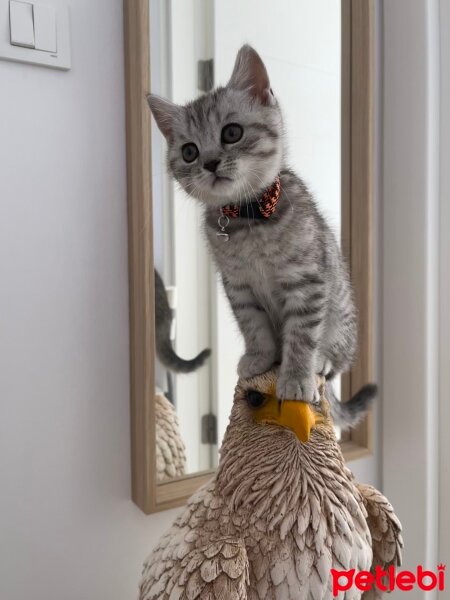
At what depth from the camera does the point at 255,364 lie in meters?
0.63

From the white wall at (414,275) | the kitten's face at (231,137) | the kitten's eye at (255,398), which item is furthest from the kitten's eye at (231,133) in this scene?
the white wall at (414,275)

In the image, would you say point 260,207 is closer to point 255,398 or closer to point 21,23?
point 255,398

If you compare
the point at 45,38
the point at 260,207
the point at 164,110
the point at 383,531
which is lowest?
the point at 383,531

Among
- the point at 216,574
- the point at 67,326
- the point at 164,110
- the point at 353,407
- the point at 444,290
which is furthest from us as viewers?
the point at 444,290

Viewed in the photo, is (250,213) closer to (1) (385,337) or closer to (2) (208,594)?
(2) (208,594)

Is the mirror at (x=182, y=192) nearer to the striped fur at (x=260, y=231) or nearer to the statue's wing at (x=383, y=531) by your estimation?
the striped fur at (x=260, y=231)

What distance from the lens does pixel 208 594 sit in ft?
1.54

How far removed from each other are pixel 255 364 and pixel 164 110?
0.31 metres

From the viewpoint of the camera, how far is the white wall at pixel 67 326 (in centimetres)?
66

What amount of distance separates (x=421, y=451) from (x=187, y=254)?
59cm

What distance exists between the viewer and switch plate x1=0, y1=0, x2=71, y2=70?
63 cm

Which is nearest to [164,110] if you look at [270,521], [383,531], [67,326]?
[67,326]

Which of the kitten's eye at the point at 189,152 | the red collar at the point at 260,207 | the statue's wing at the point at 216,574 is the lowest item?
the statue's wing at the point at 216,574

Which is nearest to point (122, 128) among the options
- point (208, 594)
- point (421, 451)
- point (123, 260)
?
point (123, 260)
